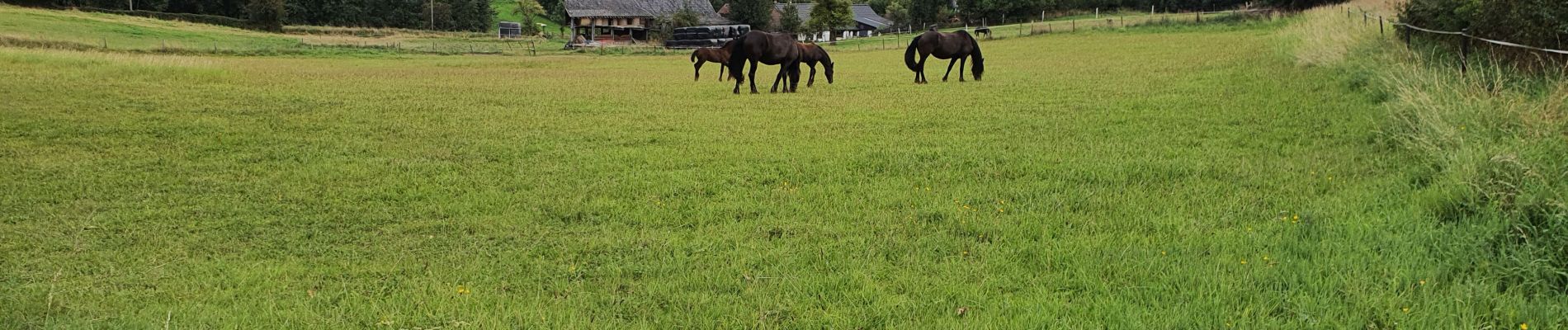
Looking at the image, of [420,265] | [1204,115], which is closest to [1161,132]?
[1204,115]

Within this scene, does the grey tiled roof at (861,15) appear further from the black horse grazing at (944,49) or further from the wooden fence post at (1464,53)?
the wooden fence post at (1464,53)

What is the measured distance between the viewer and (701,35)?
5388 cm

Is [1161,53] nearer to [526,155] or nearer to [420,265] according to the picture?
[526,155]

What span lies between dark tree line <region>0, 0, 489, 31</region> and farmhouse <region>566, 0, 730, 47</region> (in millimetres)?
15361

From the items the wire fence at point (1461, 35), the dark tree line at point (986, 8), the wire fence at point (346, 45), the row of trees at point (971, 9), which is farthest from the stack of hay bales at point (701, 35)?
the wire fence at point (1461, 35)

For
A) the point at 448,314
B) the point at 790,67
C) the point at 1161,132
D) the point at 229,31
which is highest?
the point at 229,31

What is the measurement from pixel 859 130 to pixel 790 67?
635 cm

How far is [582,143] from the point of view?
9.01 meters

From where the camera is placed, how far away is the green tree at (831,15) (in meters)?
68.6

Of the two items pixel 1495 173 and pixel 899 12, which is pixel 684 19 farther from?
pixel 1495 173

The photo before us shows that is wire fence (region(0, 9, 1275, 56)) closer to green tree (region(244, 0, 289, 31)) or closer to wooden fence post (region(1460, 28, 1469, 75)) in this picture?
green tree (region(244, 0, 289, 31))

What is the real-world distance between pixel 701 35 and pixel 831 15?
Result: 17819 millimetres

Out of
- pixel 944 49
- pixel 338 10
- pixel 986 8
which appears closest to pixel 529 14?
pixel 338 10

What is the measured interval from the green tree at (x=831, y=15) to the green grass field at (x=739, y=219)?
190 ft
